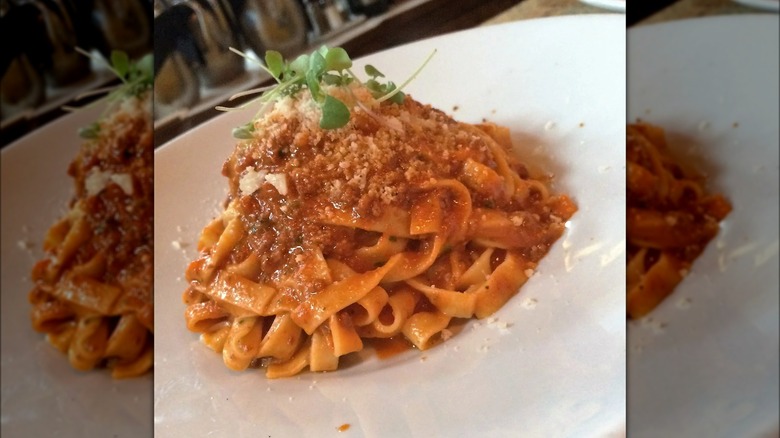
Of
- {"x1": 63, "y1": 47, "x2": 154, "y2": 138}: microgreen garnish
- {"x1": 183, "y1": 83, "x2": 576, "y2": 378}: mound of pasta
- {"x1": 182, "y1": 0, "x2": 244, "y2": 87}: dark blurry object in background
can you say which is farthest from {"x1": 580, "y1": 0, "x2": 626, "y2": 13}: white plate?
{"x1": 63, "y1": 47, "x2": 154, "y2": 138}: microgreen garnish

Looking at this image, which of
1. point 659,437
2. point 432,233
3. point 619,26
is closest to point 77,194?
point 432,233

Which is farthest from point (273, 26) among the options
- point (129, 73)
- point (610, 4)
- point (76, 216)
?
point (76, 216)

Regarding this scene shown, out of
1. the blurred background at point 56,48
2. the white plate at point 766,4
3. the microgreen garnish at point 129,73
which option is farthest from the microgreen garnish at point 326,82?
the white plate at point 766,4

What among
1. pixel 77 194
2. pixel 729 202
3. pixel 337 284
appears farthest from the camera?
pixel 77 194

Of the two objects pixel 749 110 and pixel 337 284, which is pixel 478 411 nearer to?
pixel 337 284

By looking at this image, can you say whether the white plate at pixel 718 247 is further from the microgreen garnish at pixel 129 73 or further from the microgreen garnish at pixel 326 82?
the microgreen garnish at pixel 129 73

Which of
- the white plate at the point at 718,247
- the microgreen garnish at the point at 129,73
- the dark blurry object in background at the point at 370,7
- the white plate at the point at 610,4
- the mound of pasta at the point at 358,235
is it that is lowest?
the white plate at the point at 718,247

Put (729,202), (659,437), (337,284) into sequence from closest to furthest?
(337,284), (659,437), (729,202)
